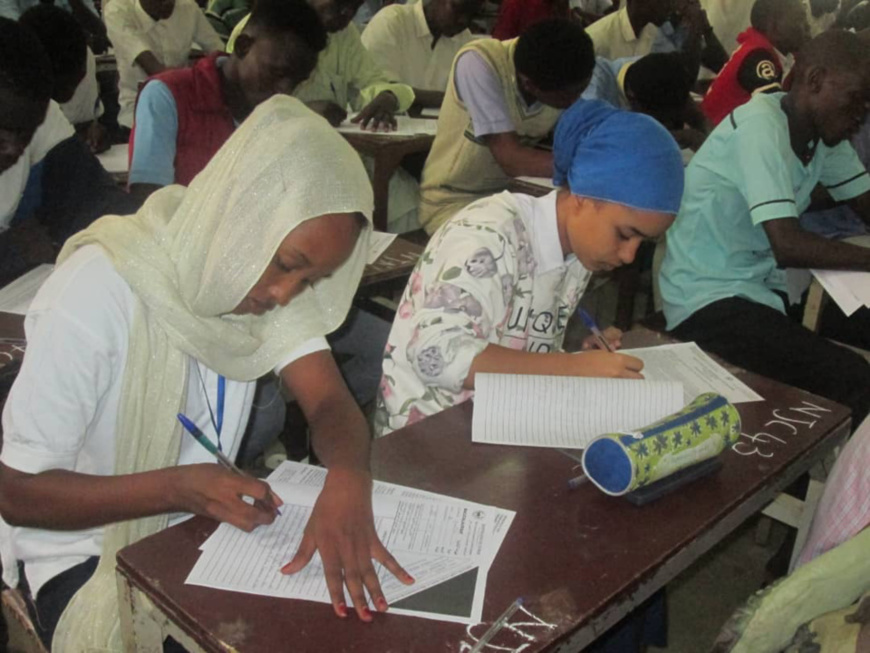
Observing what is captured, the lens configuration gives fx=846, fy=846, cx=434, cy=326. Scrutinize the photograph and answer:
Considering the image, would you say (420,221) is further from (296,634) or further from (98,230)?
(296,634)

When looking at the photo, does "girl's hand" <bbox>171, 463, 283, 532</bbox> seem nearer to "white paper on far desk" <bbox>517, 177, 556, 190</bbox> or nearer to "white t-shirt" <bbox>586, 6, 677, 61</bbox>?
"white paper on far desk" <bbox>517, 177, 556, 190</bbox>

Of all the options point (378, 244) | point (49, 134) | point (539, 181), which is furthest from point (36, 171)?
→ point (539, 181)

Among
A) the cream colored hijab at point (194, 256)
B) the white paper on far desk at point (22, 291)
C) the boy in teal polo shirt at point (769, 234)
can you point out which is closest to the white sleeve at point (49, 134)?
the white paper on far desk at point (22, 291)

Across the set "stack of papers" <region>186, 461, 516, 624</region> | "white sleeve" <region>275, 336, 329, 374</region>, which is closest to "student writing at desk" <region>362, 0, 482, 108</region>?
"white sleeve" <region>275, 336, 329, 374</region>

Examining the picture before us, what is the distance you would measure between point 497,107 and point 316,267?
196cm

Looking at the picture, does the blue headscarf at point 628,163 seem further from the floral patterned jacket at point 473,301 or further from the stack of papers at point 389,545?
the stack of papers at point 389,545

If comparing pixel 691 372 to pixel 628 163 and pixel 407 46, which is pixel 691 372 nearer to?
pixel 628 163

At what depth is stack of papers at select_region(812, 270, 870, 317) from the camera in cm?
205

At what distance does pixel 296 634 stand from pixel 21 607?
23.3 inches

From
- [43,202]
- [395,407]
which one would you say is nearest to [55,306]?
[395,407]

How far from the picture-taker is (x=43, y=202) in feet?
6.96

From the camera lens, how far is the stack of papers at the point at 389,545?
36.5 inches

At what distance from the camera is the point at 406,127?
133 inches

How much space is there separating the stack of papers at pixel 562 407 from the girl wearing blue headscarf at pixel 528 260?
8 cm
